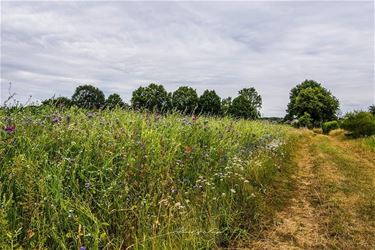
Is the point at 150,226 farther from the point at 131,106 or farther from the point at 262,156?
the point at 262,156

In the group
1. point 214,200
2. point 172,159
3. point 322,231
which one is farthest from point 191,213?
point 322,231

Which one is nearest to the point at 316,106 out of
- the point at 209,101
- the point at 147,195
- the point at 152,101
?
the point at 209,101

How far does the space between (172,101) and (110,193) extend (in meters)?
18.3

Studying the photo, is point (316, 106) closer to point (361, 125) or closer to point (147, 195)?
point (361, 125)

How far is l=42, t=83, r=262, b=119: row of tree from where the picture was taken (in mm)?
8238

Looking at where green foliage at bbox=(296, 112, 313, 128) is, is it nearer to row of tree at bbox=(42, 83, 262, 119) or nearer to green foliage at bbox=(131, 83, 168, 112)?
row of tree at bbox=(42, 83, 262, 119)

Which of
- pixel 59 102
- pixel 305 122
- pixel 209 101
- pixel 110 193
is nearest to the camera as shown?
pixel 110 193

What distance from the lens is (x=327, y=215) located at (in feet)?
17.6

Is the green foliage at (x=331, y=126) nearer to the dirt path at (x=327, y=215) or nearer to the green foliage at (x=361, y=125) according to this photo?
the green foliage at (x=361, y=125)

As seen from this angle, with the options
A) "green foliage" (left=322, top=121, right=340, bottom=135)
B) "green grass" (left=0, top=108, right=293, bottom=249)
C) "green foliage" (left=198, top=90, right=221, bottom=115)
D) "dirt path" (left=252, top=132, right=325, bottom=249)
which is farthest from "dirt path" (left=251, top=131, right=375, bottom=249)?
"green foliage" (left=198, top=90, right=221, bottom=115)

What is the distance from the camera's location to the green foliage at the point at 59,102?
22.8 feet

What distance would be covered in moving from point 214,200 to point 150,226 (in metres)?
1.36

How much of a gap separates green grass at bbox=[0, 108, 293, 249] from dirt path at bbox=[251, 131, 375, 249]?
0.35 meters

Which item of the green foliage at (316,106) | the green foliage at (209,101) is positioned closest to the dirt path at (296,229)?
the green foliage at (209,101)
